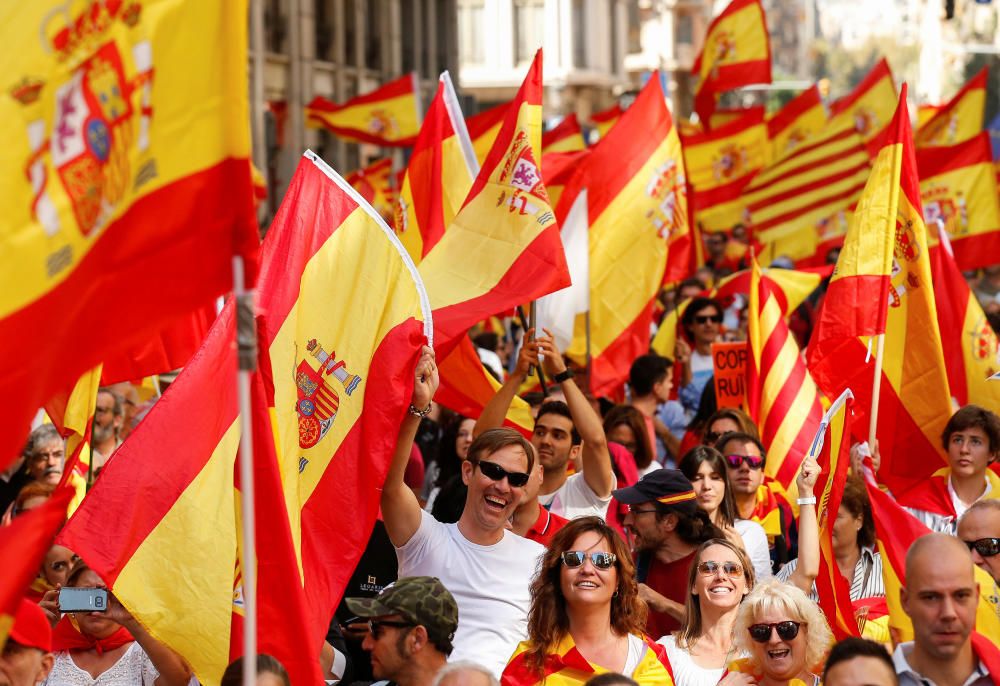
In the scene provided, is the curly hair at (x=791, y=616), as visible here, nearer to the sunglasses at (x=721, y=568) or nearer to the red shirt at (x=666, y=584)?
the sunglasses at (x=721, y=568)

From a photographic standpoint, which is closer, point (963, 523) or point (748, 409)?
point (963, 523)

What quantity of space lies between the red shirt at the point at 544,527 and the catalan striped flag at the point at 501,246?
1.11 meters

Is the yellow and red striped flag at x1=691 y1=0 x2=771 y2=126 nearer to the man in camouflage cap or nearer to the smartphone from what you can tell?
the smartphone

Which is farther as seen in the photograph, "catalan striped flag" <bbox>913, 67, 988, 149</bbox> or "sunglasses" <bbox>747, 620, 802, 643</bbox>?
"catalan striped flag" <bbox>913, 67, 988, 149</bbox>

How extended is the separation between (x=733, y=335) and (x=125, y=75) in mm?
9278

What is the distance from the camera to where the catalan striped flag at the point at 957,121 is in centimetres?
1753

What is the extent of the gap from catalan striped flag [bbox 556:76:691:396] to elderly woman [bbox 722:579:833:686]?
4982mm

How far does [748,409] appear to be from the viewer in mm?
9758

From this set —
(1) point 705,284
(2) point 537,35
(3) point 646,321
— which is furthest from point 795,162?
(2) point 537,35

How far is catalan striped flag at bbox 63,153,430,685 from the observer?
17.8 feet

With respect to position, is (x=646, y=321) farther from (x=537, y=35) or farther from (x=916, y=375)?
(x=537, y=35)

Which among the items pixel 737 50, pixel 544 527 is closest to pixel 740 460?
pixel 544 527

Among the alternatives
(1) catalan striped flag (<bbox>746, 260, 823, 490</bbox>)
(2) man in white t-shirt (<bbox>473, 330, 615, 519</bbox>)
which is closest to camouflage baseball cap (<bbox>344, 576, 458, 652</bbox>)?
(2) man in white t-shirt (<bbox>473, 330, 615, 519</bbox>)

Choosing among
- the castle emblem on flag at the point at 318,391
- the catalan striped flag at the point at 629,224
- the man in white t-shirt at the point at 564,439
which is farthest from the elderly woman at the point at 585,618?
the catalan striped flag at the point at 629,224
